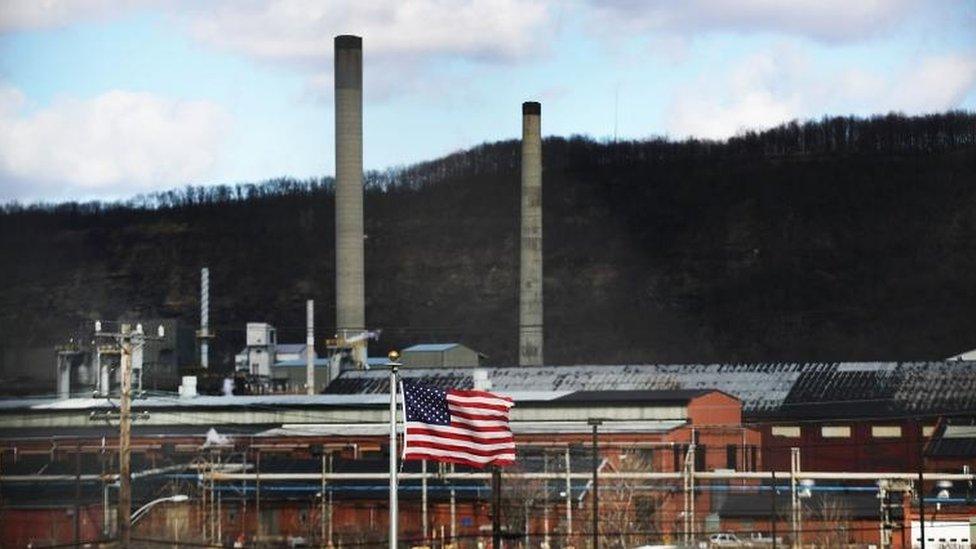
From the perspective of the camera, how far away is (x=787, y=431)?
72.7m

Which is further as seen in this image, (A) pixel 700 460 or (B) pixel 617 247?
(B) pixel 617 247

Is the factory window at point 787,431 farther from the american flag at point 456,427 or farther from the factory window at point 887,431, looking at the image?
the american flag at point 456,427

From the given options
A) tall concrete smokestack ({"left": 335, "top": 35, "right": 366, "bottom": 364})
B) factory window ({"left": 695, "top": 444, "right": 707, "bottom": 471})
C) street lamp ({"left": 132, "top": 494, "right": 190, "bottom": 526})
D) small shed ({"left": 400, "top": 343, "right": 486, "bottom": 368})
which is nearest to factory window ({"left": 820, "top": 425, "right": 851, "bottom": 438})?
factory window ({"left": 695, "top": 444, "right": 707, "bottom": 471})

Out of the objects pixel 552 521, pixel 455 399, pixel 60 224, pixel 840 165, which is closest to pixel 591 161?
pixel 840 165

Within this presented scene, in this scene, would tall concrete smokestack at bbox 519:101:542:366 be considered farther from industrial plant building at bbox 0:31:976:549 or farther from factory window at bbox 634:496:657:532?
factory window at bbox 634:496:657:532

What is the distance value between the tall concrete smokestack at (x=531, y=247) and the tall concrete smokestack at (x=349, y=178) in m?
8.25

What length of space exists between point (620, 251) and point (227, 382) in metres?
68.8

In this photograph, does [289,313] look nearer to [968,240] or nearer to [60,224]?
[60,224]

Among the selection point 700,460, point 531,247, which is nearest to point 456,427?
point 700,460

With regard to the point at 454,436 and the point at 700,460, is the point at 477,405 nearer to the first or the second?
the point at 454,436

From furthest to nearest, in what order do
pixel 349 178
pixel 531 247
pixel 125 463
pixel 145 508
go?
pixel 531 247 < pixel 349 178 < pixel 145 508 < pixel 125 463

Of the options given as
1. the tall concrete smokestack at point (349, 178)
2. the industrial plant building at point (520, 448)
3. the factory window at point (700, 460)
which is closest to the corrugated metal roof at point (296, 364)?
the industrial plant building at point (520, 448)

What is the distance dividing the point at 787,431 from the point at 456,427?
144 feet

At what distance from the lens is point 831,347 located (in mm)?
124000
